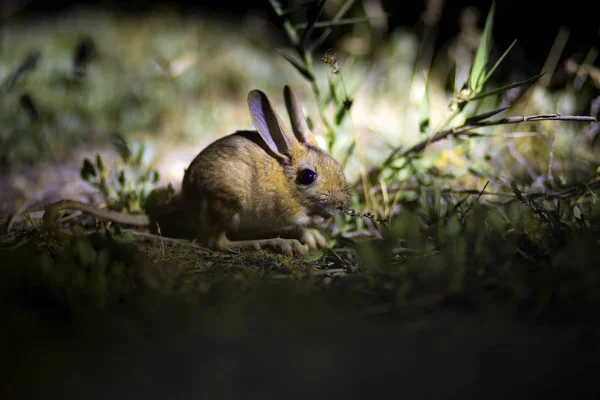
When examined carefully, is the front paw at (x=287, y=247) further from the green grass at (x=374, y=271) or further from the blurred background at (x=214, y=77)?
the blurred background at (x=214, y=77)

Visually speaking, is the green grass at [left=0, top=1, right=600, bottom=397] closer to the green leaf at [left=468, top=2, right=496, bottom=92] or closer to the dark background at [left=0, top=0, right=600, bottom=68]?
the green leaf at [left=468, top=2, right=496, bottom=92]

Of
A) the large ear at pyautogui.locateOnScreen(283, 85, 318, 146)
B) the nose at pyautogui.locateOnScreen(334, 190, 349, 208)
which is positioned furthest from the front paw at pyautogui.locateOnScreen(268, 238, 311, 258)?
the large ear at pyautogui.locateOnScreen(283, 85, 318, 146)

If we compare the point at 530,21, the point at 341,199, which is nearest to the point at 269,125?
the point at 341,199

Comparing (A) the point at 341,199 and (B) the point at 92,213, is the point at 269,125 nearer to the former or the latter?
(A) the point at 341,199

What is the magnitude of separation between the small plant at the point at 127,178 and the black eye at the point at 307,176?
1085mm

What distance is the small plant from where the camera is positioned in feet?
11.0

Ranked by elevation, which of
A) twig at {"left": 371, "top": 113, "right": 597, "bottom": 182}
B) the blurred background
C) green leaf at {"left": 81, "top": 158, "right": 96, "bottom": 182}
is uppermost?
the blurred background

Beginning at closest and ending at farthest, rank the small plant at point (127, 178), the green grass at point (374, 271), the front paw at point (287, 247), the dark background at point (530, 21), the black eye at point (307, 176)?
the green grass at point (374, 271) → the front paw at point (287, 247) → the black eye at point (307, 176) → the small plant at point (127, 178) → the dark background at point (530, 21)

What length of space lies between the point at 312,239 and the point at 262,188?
47 cm

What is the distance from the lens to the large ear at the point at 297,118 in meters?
3.10

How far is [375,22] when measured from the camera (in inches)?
237

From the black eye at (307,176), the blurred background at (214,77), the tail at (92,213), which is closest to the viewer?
the tail at (92,213)

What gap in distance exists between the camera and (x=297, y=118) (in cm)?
320

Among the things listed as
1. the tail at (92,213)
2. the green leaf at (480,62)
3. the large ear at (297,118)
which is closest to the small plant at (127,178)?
the tail at (92,213)
